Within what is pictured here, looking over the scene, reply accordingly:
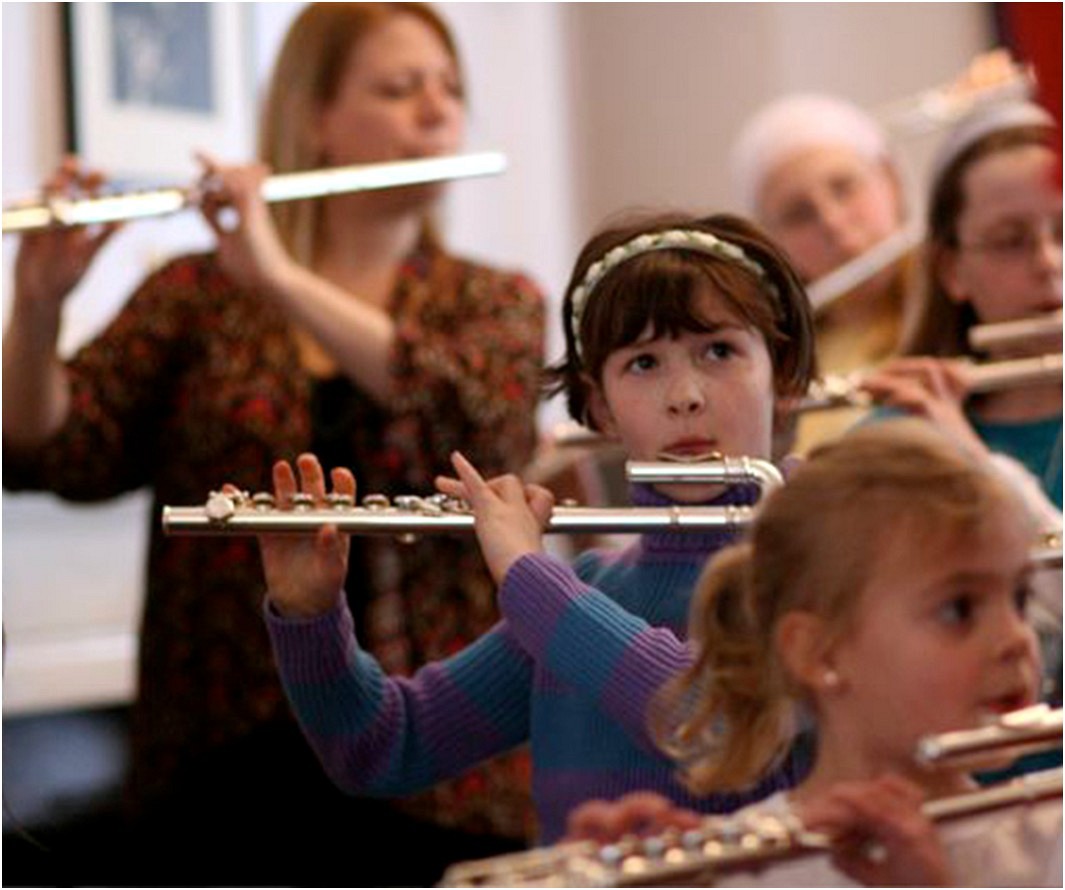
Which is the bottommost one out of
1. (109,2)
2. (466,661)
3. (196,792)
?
(196,792)

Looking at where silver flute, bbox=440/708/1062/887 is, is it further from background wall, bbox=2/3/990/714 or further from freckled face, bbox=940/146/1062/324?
background wall, bbox=2/3/990/714

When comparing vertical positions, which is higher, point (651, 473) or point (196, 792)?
point (651, 473)

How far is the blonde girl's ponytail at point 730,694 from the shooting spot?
567 millimetres

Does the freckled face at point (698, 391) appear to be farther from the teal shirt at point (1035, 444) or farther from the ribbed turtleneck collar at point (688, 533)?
the teal shirt at point (1035, 444)

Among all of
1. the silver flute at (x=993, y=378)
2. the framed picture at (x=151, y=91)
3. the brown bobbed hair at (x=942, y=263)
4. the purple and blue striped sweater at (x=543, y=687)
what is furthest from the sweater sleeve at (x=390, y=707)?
the framed picture at (x=151, y=91)

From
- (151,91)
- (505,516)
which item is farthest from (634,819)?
(151,91)

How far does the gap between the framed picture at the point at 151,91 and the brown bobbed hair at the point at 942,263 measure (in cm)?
76

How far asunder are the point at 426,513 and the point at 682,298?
3.8 inches

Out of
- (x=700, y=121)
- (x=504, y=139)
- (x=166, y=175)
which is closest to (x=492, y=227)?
(x=504, y=139)

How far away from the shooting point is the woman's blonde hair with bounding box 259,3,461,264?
42.2 inches

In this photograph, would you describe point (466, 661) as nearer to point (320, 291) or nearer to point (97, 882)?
point (97, 882)

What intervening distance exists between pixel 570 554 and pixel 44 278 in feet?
1.39

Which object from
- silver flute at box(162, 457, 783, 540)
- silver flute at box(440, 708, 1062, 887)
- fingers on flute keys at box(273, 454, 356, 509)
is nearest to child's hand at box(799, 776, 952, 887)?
silver flute at box(440, 708, 1062, 887)

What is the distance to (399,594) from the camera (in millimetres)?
816
